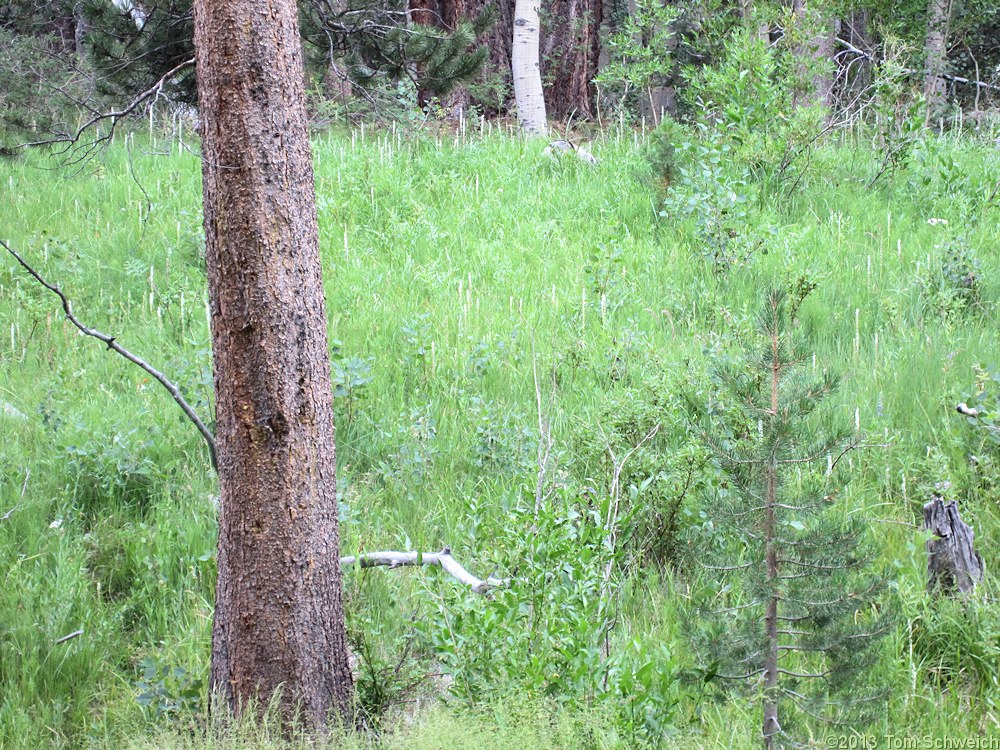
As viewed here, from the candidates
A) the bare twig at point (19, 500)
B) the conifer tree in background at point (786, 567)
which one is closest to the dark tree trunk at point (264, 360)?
the conifer tree in background at point (786, 567)

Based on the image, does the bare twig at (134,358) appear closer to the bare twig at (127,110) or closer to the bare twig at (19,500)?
the bare twig at (127,110)

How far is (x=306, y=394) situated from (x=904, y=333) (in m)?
4.54

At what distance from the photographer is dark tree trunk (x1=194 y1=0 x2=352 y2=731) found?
308 centimetres

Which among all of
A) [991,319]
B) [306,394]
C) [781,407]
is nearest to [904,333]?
[991,319]

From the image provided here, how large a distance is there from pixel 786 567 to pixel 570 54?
57.5ft

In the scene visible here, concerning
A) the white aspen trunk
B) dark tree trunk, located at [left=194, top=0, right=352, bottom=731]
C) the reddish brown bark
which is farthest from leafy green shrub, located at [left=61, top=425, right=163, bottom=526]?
the reddish brown bark

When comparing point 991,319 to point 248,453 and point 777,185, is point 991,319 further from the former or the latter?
point 248,453

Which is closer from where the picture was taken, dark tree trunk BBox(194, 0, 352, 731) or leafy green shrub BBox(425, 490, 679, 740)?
leafy green shrub BBox(425, 490, 679, 740)

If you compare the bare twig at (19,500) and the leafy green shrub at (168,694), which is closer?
the leafy green shrub at (168,694)

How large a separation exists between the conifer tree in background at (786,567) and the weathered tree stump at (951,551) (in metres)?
1.05

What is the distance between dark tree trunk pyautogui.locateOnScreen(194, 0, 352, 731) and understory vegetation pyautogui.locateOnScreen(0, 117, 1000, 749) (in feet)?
1.01

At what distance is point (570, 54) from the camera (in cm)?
1888

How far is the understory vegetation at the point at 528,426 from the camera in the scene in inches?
125

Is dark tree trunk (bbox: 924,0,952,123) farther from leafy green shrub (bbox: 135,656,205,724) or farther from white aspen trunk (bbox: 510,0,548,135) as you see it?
leafy green shrub (bbox: 135,656,205,724)
